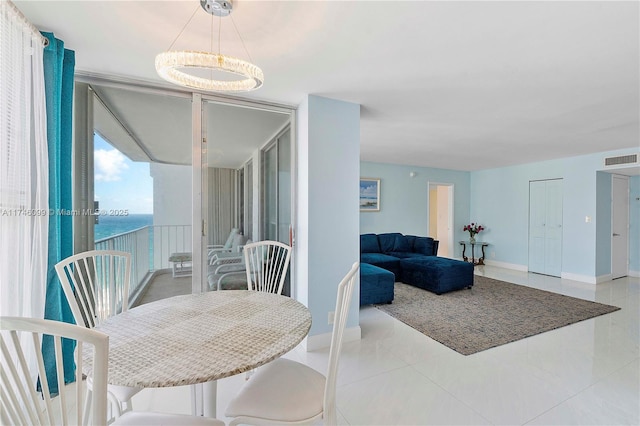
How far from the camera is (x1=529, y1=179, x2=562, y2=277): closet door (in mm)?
5305

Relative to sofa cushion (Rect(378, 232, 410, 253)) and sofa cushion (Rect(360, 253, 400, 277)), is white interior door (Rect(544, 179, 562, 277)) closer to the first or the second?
sofa cushion (Rect(378, 232, 410, 253))

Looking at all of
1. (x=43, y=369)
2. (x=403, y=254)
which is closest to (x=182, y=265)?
(x=43, y=369)

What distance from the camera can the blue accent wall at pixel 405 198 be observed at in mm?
6043

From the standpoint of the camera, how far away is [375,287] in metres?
3.59

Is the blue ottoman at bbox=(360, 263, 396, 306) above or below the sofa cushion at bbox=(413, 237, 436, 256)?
below

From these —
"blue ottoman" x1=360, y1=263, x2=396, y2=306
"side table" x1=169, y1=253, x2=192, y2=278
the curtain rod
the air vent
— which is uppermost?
the curtain rod

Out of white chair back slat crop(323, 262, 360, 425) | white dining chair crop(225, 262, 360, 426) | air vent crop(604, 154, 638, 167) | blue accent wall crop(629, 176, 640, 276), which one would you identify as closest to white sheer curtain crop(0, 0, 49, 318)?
white dining chair crop(225, 262, 360, 426)

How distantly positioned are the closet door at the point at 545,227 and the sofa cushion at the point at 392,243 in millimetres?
2615

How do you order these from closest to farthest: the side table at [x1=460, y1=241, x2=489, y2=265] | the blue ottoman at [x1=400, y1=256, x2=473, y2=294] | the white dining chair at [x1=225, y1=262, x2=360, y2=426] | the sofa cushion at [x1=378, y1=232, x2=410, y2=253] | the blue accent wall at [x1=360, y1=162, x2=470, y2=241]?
the white dining chair at [x1=225, y1=262, x2=360, y2=426], the blue ottoman at [x1=400, y1=256, x2=473, y2=294], the sofa cushion at [x1=378, y1=232, x2=410, y2=253], the blue accent wall at [x1=360, y1=162, x2=470, y2=241], the side table at [x1=460, y1=241, x2=489, y2=265]

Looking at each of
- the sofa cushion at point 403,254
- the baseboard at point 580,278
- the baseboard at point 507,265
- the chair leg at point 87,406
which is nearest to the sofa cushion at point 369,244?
the sofa cushion at point 403,254

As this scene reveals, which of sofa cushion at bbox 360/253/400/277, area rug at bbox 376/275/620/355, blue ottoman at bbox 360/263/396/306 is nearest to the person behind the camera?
area rug at bbox 376/275/620/355

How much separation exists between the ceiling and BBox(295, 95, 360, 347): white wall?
0.69 feet

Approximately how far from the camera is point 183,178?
8.07 ft

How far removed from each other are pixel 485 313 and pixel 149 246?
376cm
